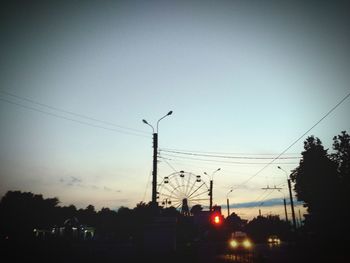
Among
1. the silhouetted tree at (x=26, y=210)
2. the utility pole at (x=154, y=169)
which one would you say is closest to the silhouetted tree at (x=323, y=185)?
the utility pole at (x=154, y=169)

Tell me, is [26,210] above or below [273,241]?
above

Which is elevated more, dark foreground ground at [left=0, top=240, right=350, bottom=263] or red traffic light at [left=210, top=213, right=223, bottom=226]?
red traffic light at [left=210, top=213, right=223, bottom=226]

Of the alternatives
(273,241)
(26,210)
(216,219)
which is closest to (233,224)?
(273,241)

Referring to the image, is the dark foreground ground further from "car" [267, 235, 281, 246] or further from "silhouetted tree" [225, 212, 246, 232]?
"silhouetted tree" [225, 212, 246, 232]

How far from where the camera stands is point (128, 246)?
25.3m

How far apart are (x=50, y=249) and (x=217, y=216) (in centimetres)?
1582

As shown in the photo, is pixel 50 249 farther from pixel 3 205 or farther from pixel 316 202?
pixel 3 205

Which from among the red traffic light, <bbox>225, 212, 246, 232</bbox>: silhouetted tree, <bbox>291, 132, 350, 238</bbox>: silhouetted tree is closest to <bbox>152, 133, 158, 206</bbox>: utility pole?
the red traffic light

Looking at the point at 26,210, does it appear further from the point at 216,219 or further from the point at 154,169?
the point at 216,219

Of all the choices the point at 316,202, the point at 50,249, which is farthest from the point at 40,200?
the point at 316,202

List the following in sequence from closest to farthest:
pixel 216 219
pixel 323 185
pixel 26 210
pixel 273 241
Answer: pixel 216 219 → pixel 323 185 → pixel 273 241 → pixel 26 210

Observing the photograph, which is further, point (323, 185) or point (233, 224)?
point (233, 224)

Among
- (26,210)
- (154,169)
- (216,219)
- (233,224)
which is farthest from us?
(233,224)

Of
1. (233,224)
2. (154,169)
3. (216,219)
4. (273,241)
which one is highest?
(154,169)
